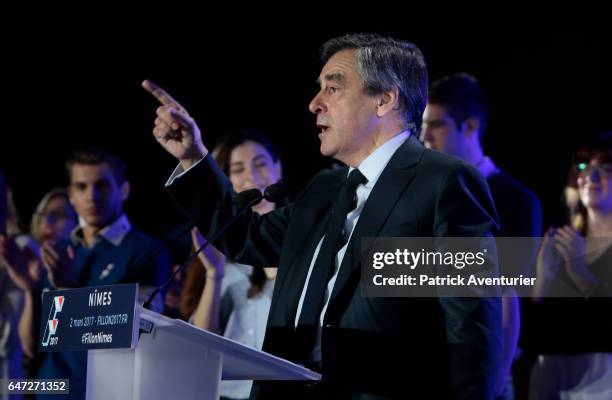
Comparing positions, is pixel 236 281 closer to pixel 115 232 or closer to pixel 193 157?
pixel 115 232

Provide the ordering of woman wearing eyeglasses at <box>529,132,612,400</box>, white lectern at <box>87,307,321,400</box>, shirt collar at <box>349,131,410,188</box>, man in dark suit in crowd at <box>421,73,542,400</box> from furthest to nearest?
man in dark suit in crowd at <box>421,73,542,400</box>, woman wearing eyeglasses at <box>529,132,612,400</box>, shirt collar at <box>349,131,410,188</box>, white lectern at <box>87,307,321,400</box>

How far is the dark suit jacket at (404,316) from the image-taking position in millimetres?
2107

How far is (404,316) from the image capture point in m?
2.18

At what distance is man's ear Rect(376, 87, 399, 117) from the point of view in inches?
98.8

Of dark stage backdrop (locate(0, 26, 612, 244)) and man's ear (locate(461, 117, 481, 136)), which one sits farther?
dark stage backdrop (locate(0, 26, 612, 244))

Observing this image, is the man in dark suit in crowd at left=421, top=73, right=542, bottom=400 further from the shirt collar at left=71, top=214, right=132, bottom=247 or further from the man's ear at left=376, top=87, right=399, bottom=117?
the shirt collar at left=71, top=214, right=132, bottom=247

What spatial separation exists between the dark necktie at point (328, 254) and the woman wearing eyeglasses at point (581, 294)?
1.47 m

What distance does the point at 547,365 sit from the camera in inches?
139

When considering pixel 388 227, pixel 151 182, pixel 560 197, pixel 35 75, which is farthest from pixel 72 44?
pixel 388 227

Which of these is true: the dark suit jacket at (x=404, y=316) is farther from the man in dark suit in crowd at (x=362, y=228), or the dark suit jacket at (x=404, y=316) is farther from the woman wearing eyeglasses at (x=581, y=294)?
the woman wearing eyeglasses at (x=581, y=294)

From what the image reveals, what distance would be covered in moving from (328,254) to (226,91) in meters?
3.63

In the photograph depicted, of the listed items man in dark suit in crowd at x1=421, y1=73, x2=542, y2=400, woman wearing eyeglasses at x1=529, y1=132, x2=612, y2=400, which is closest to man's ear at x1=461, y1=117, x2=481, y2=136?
man in dark suit in crowd at x1=421, y1=73, x2=542, y2=400

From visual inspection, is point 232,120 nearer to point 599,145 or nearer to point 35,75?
point 35,75

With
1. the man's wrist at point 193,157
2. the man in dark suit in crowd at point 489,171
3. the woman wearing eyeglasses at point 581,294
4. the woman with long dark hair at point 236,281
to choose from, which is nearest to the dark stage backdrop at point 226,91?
the man in dark suit in crowd at point 489,171
